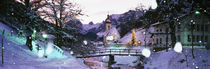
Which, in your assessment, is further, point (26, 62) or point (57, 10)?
point (57, 10)

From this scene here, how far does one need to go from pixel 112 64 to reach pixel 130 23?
47.5 meters

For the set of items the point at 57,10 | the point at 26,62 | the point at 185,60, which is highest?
the point at 57,10

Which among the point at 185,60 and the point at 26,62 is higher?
the point at 26,62

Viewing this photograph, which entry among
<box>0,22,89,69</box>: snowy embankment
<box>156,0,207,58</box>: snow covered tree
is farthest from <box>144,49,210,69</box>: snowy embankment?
<box>0,22,89,69</box>: snowy embankment

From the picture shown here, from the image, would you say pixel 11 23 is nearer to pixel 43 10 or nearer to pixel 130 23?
pixel 43 10

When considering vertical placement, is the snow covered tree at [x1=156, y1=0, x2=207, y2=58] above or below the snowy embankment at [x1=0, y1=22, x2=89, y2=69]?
above

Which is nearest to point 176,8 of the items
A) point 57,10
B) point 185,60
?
point 185,60

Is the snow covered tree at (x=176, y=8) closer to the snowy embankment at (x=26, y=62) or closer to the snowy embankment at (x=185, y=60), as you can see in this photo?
the snowy embankment at (x=185, y=60)

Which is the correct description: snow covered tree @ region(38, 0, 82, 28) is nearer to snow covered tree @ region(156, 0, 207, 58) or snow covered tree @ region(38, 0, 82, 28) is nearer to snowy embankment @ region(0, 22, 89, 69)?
snowy embankment @ region(0, 22, 89, 69)

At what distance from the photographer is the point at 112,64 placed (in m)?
30.5

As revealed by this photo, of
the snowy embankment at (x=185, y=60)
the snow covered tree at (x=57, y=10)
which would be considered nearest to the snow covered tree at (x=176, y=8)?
the snowy embankment at (x=185, y=60)

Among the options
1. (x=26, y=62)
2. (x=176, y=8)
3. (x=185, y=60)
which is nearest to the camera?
(x=26, y=62)

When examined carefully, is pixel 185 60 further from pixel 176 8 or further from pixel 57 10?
pixel 57 10

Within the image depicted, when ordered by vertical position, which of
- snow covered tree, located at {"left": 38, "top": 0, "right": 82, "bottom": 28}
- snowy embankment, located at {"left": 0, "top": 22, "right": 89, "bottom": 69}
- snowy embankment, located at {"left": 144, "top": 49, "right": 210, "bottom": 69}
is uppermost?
snow covered tree, located at {"left": 38, "top": 0, "right": 82, "bottom": 28}
